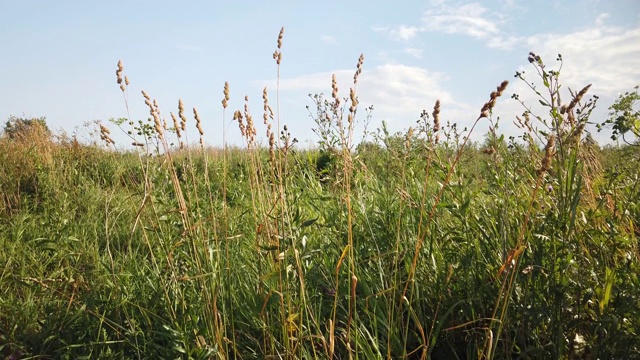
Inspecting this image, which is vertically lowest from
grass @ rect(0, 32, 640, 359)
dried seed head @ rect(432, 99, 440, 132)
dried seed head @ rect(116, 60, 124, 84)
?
grass @ rect(0, 32, 640, 359)

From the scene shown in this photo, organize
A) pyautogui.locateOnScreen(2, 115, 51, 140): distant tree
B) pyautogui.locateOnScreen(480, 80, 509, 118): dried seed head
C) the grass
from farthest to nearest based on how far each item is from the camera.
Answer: pyautogui.locateOnScreen(2, 115, 51, 140): distant tree < the grass < pyautogui.locateOnScreen(480, 80, 509, 118): dried seed head

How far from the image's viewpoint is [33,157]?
6.86 meters

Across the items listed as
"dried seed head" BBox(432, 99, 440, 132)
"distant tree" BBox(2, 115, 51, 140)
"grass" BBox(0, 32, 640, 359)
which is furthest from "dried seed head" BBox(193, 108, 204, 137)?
"distant tree" BBox(2, 115, 51, 140)

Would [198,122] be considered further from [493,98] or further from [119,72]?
[493,98]

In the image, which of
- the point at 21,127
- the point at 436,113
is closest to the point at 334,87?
the point at 436,113

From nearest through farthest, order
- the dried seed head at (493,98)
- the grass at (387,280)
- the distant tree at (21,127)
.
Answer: the dried seed head at (493,98), the grass at (387,280), the distant tree at (21,127)

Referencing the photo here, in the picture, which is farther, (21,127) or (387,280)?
(21,127)

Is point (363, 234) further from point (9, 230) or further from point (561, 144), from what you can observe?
point (9, 230)

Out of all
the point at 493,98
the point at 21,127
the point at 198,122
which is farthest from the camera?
the point at 21,127

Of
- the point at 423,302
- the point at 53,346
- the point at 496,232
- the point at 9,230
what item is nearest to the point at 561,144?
the point at 496,232

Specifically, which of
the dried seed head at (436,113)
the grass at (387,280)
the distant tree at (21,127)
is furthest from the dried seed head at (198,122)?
the distant tree at (21,127)

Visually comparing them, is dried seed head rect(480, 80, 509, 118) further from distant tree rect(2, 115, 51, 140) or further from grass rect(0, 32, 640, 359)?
distant tree rect(2, 115, 51, 140)

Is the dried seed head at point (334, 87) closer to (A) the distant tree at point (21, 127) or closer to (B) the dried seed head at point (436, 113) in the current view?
(B) the dried seed head at point (436, 113)

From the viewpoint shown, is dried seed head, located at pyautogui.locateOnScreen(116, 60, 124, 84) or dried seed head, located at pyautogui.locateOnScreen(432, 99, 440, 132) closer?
dried seed head, located at pyautogui.locateOnScreen(432, 99, 440, 132)
